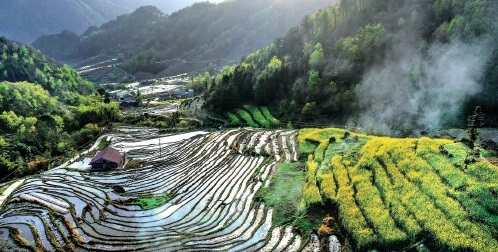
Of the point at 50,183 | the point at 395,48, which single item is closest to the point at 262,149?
the point at 50,183

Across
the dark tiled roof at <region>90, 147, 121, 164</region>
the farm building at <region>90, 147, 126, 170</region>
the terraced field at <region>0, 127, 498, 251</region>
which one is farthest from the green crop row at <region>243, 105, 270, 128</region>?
the farm building at <region>90, 147, 126, 170</region>

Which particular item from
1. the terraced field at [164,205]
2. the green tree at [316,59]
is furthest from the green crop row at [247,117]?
the green tree at [316,59]

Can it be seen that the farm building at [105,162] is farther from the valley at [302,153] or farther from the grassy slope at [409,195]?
the grassy slope at [409,195]

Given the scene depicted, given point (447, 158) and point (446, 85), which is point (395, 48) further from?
point (447, 158)

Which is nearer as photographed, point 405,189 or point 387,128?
point 405,189

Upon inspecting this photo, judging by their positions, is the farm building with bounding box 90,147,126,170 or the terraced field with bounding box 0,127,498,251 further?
the farm building with bounding box 90,147,126,170

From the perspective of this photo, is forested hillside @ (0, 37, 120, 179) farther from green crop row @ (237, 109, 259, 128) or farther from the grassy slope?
the grassy slope
